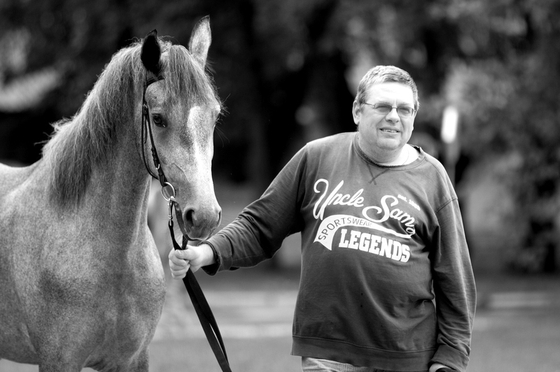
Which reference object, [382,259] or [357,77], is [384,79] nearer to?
[382,259]

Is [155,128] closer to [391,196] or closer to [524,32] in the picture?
[391,196]

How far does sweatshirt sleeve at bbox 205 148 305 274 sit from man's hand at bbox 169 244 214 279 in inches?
8.3

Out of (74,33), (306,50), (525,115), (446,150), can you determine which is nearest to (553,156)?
(525,115)

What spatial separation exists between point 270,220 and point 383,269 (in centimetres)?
59

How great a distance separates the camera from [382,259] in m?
3.33

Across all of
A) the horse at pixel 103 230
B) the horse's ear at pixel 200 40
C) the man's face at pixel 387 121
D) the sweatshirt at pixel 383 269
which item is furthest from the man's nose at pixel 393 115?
the horse's ear at pixel 200 40

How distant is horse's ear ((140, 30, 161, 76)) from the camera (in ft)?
10.6

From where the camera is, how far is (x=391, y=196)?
337cm

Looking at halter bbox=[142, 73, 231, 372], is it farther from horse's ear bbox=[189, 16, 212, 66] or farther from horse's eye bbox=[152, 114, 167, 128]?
horse's ear bbox=[189, 16, 212, 66]

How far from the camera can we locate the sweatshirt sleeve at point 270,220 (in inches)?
140

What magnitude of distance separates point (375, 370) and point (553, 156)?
11874 mm

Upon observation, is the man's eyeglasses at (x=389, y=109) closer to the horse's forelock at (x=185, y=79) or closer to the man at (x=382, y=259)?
the man at (x=382, y=259)

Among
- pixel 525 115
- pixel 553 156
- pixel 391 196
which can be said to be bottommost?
pixel 553 156

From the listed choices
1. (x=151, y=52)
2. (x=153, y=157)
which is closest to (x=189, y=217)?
(x=153, y=157)
